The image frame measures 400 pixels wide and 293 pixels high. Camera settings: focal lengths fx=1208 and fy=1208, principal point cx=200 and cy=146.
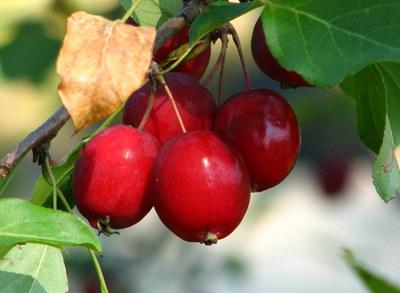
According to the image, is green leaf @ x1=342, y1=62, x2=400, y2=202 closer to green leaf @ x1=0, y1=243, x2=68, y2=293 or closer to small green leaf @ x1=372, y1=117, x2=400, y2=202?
small green leaf @ x1=372, y1=117, x2=400, y2=202

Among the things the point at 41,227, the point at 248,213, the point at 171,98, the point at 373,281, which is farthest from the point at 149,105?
the point at 248,213

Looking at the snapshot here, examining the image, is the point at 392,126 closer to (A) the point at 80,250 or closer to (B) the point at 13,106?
(B) the point at 13,106

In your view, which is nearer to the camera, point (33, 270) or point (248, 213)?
point (33, 270)

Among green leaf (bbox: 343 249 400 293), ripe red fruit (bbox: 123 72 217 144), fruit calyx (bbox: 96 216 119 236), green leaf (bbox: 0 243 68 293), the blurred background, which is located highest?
ripe red fruit (bbox: 123 72 217 144)

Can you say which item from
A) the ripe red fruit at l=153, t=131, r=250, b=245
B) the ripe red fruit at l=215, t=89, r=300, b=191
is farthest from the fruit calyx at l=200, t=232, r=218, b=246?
the ripe red fruit at l=215, t=89, r=300, b=191

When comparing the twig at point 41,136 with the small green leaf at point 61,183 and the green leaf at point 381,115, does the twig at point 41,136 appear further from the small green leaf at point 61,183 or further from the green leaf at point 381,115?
the green leaf at point 381,115

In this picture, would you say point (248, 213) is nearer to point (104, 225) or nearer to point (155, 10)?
point (155, 10)
